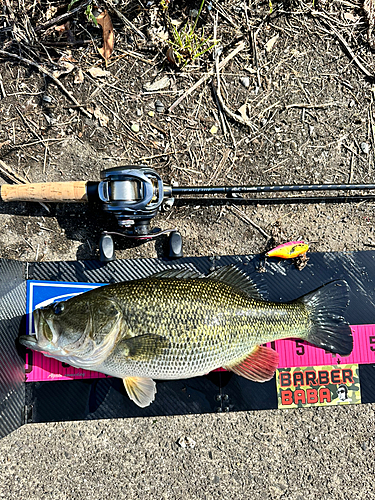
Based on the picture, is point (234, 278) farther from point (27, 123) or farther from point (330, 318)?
point (27, 123)

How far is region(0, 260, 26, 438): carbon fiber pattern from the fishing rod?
24.1 inches

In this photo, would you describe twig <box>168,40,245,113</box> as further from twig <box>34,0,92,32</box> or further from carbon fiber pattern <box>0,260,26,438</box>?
carbon fiber pattern <box>0,260,26,438</box>

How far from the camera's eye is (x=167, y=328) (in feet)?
8.06

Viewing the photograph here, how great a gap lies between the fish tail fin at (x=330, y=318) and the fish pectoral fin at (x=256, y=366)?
14.8 inches

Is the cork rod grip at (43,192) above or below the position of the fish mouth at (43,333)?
above

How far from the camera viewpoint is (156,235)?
2865 mm

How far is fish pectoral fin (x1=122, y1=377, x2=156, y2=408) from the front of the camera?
8.81 ft

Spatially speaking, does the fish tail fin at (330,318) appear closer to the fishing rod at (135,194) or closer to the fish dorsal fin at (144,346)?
the fishing rod at (135,194)

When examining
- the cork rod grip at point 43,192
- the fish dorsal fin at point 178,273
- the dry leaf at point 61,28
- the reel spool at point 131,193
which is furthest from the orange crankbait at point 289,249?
the dry leaf at point 61,28

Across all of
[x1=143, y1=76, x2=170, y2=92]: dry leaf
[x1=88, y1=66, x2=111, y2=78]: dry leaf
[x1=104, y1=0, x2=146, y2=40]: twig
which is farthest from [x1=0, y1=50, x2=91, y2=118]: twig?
[x1=104, y1=0, x2=146, y2=40]: twig

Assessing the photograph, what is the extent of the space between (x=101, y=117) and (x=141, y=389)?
7.28 ft

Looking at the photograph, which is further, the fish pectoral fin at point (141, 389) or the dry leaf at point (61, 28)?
the dry leaf at point (61, 28)

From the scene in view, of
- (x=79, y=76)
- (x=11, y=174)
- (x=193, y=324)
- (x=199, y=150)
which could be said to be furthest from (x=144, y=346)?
(x=79, y=76)

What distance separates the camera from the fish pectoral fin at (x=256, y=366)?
271 cm
